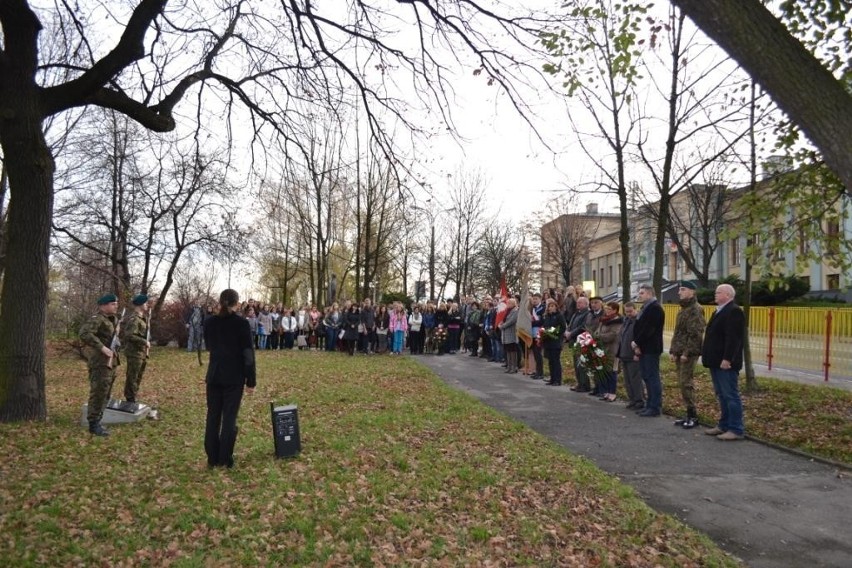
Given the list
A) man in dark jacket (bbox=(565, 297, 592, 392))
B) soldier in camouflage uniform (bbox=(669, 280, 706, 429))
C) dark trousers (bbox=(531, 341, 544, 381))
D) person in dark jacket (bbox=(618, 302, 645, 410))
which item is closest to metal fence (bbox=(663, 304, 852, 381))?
man in dark jacket (bbox=(565, 297, 592, 392))

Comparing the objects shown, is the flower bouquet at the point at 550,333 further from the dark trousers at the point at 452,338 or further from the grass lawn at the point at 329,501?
the dark trousers at the point at 452,338

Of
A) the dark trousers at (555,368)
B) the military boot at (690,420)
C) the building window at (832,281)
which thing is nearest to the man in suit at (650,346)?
the military boot at (690,420)

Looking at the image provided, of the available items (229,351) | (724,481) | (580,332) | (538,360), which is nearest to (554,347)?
(580,332)

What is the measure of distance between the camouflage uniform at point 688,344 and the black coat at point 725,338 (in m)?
0.59

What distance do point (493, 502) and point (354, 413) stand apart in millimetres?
5181

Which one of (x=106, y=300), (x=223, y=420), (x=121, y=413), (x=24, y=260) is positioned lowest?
(x=121, y=413)

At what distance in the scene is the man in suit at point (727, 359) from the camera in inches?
360

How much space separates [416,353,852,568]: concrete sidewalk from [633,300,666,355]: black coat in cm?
117

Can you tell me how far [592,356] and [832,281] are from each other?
34.8 m

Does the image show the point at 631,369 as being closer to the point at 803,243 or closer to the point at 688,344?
the point at 688,344

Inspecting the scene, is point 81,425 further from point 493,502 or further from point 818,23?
point 818,23

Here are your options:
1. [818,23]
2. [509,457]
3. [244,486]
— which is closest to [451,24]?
[818,23]

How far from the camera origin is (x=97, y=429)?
934 centimetres

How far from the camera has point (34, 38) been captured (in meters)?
10.2
